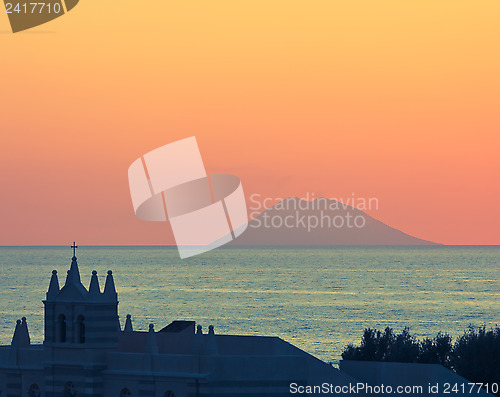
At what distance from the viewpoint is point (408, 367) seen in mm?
56438

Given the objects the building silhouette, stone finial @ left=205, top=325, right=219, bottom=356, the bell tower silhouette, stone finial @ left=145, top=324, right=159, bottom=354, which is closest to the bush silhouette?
the building silhouette

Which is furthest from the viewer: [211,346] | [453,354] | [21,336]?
[453,354]

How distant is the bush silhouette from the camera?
264 ft

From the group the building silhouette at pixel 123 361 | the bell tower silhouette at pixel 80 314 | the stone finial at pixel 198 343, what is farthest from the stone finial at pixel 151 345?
the stone finial at pixel 198 343

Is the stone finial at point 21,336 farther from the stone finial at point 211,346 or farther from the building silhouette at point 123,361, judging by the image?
the stone finial at point 211,346

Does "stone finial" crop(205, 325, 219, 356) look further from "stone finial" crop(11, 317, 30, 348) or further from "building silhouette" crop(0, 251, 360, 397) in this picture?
"stone finial" crop(11, 317, 30, 348)

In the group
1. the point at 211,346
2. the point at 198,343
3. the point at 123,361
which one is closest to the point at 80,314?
the point at 123,361

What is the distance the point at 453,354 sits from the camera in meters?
86.2

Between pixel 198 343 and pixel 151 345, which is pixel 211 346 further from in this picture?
pixel 151 345

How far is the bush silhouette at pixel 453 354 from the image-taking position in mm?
Result: 80375

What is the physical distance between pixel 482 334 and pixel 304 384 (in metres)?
35.9

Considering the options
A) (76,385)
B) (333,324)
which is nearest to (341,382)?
(76,385)

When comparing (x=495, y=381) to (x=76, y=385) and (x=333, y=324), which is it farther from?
(x=333, y=324)

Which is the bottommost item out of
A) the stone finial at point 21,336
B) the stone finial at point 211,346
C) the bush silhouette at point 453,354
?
the bush silhouette at point 453,354
